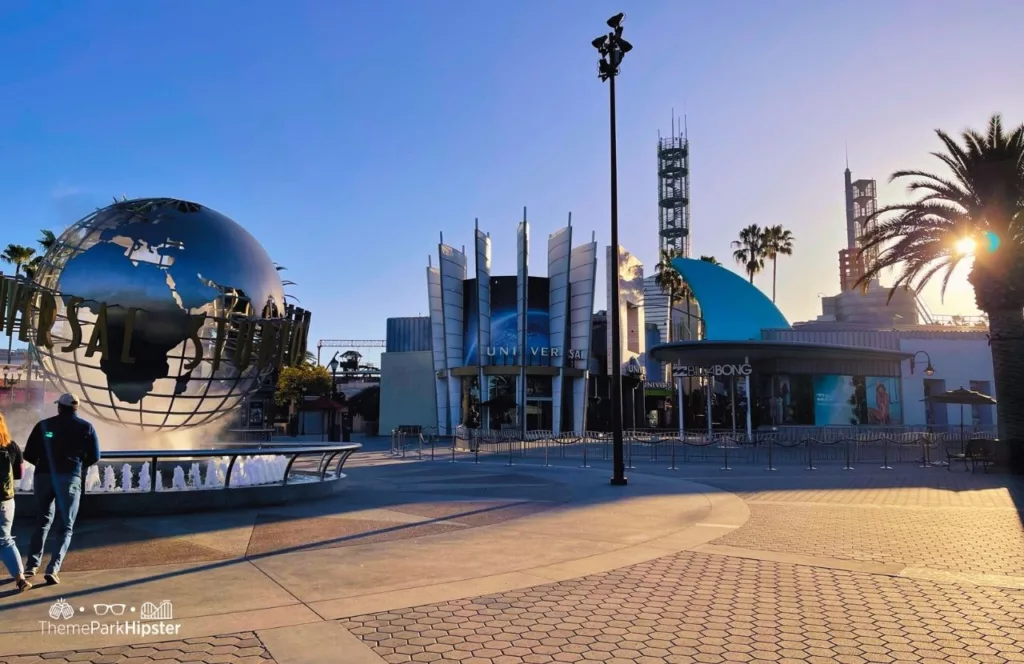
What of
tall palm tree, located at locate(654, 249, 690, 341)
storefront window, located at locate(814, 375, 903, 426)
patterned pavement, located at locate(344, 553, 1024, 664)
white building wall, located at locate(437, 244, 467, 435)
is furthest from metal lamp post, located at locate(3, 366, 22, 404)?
tall palm tree, located at locate(654, 249, 690, 341)

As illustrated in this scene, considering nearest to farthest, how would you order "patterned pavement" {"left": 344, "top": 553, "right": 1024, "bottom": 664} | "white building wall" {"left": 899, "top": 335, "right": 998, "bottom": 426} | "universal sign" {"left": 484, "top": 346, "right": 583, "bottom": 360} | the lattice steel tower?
1. "patterned pavement" {"left": 344, "top": 553, "right": 1024, "bottom": 664}
2. "white building wall" {"left": 899, "top": 335, "right": 998, "bottom": 426}
3. "universal sign" {"left": 484, "top": 346, "right": 583, "bottom": 360}
4. the lattice steel tower

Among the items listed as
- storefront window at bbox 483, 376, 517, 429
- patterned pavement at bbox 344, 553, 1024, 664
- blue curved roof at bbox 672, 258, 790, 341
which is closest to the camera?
patterned pavement at bbox 344, 553, 1024, 664

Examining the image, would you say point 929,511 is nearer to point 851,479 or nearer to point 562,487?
point 851,479

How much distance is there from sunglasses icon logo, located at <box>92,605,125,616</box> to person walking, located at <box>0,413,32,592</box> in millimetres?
1020

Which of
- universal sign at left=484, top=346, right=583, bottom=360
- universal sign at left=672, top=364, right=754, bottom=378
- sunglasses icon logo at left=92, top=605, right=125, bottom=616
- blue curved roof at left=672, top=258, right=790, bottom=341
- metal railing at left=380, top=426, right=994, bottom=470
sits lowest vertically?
metal railing at left=380, top=426, right=994, bottom=470

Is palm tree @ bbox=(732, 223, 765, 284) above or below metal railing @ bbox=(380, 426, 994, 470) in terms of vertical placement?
above

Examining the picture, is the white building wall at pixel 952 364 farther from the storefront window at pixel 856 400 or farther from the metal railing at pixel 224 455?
the metal railing at pixel 224 455

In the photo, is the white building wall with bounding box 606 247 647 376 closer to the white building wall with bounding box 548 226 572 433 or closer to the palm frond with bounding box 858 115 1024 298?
the white building wall with bounding box 548 226 572 433

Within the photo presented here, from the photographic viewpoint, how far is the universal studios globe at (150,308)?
38.7 feet

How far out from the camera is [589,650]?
16.3ft

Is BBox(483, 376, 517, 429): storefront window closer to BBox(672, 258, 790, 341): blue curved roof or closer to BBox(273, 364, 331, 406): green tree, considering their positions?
BBox(672, 258, 790, 341): blue curved roof

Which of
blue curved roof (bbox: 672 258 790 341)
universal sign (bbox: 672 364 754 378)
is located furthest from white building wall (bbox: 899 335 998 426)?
universal sign (bbox: 672 364 754 378)

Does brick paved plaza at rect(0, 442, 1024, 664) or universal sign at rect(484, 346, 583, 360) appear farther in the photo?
universal sign at rect(484, 346, 583, 360)

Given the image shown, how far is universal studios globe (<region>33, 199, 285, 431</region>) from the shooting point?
11781mm
